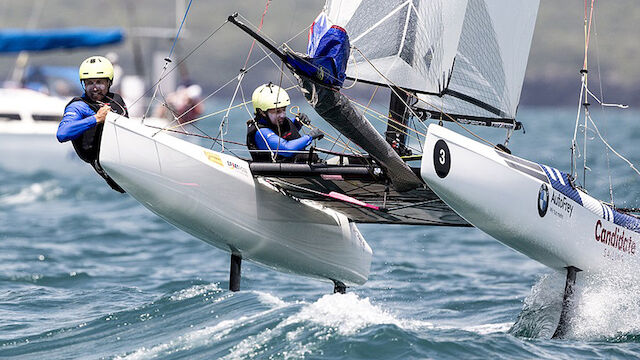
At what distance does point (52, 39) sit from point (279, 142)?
16.0 m

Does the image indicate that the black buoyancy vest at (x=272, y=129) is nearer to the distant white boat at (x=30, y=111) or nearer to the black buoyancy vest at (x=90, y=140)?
the black buoyancy vest at (x=90, y=140)

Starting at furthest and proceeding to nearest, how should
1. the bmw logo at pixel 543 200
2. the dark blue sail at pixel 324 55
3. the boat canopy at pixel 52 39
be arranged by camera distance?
the boat canopy at pixel 52 39 < the bmw logo at pixel 543 200 < the dark blue sail at pixel 324 55

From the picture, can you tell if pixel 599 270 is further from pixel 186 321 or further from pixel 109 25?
pixel 109 25

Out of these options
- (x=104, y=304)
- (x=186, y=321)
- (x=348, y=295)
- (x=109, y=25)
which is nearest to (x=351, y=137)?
(x=348, y=295)

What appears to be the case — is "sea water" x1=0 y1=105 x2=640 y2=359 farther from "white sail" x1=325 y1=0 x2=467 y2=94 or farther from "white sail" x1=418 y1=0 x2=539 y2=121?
"white sail" x1=325 y1=0 x2=467 y2=94

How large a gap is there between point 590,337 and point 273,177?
2.10 meters

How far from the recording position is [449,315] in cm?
684

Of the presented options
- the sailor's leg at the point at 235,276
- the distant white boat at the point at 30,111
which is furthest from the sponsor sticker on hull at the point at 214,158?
the distant white boat at the point at 30,111

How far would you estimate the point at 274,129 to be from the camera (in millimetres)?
6000

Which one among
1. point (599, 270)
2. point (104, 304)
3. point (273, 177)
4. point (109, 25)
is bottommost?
point (104, 304)

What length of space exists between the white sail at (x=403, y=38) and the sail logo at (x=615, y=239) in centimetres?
131

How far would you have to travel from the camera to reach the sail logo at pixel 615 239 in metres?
6.00

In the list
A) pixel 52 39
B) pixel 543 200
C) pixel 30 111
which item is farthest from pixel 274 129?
pixel 52 39

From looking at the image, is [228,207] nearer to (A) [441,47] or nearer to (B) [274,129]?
(B) [274,129]
